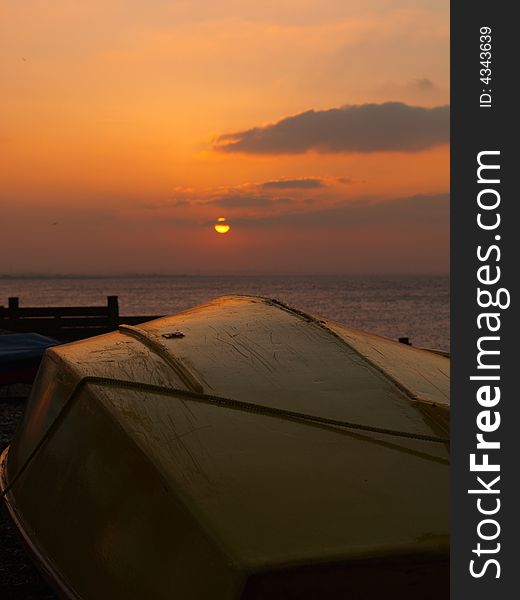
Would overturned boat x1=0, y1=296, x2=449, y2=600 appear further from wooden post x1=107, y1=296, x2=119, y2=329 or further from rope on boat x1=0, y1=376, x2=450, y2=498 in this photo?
wooden post x1=107, y1=296, x2=119, y2=329

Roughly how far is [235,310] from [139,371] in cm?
150

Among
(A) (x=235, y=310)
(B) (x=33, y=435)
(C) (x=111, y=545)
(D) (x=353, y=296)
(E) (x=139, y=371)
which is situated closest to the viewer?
(C) (x=111, y=545)

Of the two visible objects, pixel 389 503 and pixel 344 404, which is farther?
pixel 344 404

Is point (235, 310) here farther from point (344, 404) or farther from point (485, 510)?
point (485, 510)

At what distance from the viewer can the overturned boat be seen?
2.27 metres

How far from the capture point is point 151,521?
8.64 feet

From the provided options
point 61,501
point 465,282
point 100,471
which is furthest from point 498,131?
point 61,501

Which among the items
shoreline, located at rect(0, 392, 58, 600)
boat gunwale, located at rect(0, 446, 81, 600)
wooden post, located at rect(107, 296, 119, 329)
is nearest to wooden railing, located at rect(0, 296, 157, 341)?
wooden post, located at rect(107, 296, 119, 329)

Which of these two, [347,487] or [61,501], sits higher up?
[347,487]

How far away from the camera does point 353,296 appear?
101 meters

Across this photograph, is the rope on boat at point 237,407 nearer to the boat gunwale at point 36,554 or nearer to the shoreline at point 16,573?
the boat gunwale at point 36,554

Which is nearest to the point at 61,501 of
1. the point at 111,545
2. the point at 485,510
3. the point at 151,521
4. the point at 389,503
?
the point at 111,545

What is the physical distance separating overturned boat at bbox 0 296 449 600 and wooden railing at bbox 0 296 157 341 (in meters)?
9.71

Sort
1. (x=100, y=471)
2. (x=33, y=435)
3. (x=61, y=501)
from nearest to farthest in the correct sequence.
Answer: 1. (x=100, y=471)
2. (x=61, y=501)
3. (x=33, y=435)
